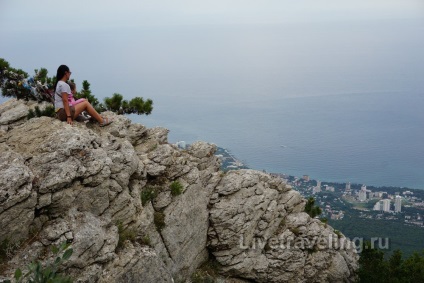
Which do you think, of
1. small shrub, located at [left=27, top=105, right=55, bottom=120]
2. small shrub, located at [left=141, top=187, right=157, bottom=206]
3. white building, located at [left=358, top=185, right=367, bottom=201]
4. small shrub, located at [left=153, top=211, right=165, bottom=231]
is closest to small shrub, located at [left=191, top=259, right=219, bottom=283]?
small shrub, located at [left=153, top=211, right=165, bottom=231]

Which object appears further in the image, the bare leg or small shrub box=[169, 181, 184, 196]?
small shrub box=[169, 181, 184, 196]

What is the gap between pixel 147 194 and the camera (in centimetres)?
1269

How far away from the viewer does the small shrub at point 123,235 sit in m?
10.8

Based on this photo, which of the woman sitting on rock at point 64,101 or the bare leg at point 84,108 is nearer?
the woman sitting on rock at point 64,101

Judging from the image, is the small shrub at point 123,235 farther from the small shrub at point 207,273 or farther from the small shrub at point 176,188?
the small shrub at point 207,273

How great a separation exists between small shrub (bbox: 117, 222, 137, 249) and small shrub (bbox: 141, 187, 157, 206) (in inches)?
51.5

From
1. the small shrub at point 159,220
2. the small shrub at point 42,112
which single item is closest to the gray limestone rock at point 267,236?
the small shrub at point 159,220

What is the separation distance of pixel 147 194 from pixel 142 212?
0.76 meters

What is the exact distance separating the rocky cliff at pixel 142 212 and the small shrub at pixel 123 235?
0.03 meters

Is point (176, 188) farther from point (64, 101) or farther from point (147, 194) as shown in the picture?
point (64, 101)

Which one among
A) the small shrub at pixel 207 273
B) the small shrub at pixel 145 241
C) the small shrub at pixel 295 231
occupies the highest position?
the small shrub at pixel 145 241

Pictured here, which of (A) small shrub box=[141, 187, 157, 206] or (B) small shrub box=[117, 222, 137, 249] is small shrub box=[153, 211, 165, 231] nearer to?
(A) small shrub box=[141, 187, 157, 206]

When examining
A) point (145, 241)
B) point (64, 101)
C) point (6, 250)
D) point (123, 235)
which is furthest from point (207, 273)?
point (64, 101)

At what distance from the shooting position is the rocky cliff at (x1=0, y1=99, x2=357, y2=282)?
30.7 feet
